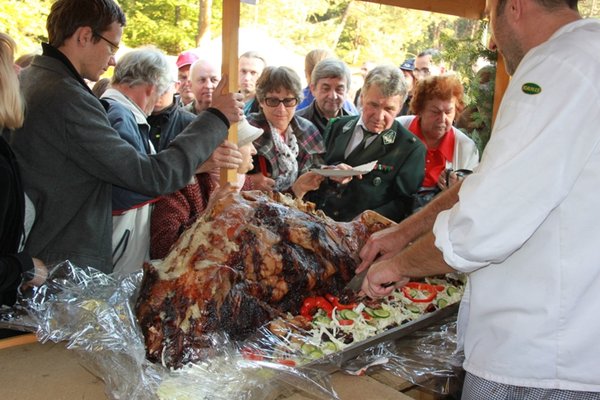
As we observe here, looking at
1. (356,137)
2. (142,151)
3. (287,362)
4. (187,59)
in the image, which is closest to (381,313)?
(287,362)

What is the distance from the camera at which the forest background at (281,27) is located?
13.6m

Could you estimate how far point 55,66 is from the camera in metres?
2.70

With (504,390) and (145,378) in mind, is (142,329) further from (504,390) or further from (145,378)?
(504,390)

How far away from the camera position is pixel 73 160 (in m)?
2.63

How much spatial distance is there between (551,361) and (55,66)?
89.8 inches

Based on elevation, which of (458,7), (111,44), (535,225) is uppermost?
(458,7)

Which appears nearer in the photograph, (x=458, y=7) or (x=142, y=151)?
(x=142, y=151)

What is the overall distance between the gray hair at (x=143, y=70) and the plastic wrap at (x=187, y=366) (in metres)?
1.63

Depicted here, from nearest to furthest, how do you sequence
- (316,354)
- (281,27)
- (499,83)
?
(316,354) → (499,83) → (281,27)

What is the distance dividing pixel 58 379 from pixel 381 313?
47.7 inches

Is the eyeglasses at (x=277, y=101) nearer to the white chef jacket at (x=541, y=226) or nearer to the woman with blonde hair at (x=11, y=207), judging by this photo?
the woman with blonde hair at (x=11, y=207)

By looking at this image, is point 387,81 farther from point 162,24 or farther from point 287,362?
point 162,24

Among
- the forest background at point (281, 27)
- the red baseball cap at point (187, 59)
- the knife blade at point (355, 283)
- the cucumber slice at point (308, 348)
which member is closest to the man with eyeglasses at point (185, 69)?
the red baseball cap at point (187, 59)

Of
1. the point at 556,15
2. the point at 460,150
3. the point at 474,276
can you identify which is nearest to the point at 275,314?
the point at 474,276
